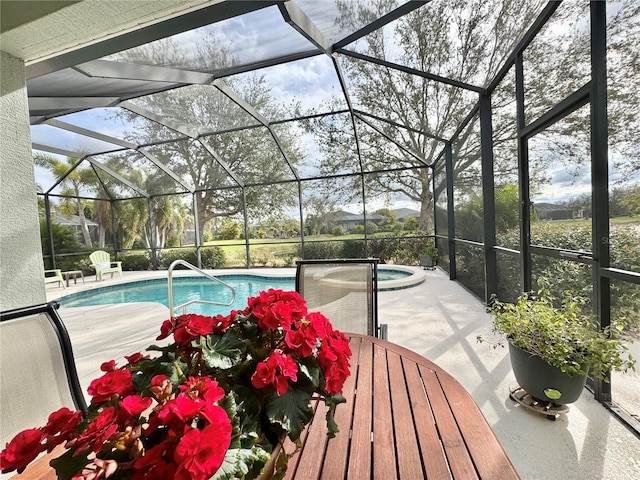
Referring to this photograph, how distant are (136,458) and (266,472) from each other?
261mm

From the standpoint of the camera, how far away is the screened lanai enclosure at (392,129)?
1.89 meters

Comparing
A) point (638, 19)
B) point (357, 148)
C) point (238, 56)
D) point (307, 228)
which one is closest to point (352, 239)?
point (307, 228)

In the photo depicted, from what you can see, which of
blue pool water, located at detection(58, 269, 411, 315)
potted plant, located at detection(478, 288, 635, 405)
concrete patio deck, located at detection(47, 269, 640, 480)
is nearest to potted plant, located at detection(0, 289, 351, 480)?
concrete patio deck, located at detection(47, 269, 640, 480)

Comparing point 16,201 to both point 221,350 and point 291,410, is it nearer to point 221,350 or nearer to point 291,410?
point 221,350

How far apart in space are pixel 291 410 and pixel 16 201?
6.77ft

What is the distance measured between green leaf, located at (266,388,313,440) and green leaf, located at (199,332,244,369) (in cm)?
12

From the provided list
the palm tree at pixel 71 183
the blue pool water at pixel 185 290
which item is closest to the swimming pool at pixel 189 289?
the blue pool water at pixel 185 290

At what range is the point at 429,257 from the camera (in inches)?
316

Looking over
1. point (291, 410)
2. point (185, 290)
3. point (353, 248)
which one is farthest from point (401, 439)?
point (185, 290)

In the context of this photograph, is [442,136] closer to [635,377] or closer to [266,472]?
[635,377]

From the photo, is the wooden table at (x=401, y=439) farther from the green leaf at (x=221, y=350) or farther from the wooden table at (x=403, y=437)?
the green leaf at (x=221, y=350)

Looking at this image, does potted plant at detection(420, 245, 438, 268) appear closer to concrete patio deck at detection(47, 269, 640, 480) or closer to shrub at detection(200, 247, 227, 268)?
concrete patio deck at detection(47, 269, 640, 480)

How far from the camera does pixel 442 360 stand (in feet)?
8.54

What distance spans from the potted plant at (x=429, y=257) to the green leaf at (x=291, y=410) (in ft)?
26.3
